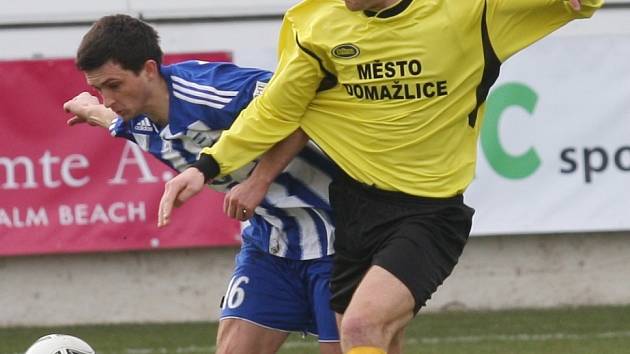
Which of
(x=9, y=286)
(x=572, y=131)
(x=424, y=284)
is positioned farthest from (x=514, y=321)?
(x=424, y=284)

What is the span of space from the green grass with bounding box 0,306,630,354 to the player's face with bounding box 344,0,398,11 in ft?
14.4

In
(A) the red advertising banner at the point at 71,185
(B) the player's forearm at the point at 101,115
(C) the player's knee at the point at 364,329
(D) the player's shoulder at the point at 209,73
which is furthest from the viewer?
(A) the red advertising banner at the point at 71,185

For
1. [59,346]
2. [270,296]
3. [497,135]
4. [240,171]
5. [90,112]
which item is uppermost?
[240,171]

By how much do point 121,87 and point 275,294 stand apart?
104cm

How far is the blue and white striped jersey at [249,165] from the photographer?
5770 millimetres

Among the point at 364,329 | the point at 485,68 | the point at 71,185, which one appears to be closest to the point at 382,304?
the point at 364,329

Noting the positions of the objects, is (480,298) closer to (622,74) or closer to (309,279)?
(622,74)

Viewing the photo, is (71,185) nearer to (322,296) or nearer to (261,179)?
(322,296)

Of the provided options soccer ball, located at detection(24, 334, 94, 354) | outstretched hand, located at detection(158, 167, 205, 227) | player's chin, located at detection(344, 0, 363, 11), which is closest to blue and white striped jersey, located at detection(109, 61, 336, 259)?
outstretched hand, located at detection(158, 167, 205, 227)

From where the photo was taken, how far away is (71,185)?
34.9 ft

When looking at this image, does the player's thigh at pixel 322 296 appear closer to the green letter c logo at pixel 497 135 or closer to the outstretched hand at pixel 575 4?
the outstretched hand at pixel 575 4

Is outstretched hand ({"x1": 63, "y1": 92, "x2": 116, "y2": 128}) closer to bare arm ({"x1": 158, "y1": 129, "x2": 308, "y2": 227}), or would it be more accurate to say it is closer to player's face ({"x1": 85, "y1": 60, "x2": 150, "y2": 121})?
player's face ({"x1": 85, "y1": 60, "x2": 150, "y2": 121})

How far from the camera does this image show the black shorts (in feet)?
16.8

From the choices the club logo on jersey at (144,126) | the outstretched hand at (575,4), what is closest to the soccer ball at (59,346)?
the club logo on jersey at (144,126)
